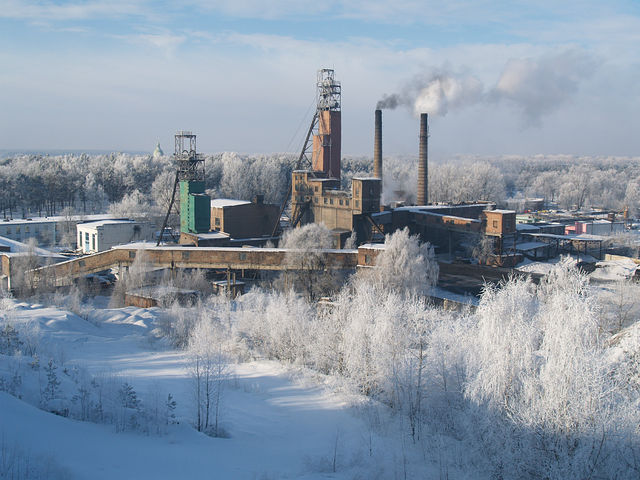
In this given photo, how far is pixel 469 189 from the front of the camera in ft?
195

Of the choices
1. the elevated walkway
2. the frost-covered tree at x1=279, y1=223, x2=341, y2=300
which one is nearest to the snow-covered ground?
the elevated walkway

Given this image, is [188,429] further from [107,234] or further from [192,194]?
[107,234]

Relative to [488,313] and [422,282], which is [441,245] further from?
[488,313]

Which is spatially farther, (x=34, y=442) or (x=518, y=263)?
(x=518, y=263)

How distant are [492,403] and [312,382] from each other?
4.29 metres

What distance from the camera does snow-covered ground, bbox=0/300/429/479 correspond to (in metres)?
7.30

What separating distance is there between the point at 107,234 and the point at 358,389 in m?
25.8

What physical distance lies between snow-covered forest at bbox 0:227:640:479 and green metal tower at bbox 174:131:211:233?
12.7 meters

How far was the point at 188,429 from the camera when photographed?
9102 mm

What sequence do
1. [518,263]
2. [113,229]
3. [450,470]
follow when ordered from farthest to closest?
[113,229] < [518,263] < [450,470]

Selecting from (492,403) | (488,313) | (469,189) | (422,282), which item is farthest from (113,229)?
(469,189)

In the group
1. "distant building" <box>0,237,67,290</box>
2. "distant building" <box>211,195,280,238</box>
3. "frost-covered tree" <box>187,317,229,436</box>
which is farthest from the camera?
"distant building" <box>211,195,280,238</box>

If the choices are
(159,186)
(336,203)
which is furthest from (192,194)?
(159,186)

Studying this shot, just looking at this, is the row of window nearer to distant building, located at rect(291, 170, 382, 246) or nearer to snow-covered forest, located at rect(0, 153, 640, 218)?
snow-covered forest, located at rect(0, 153, 640, 218)
